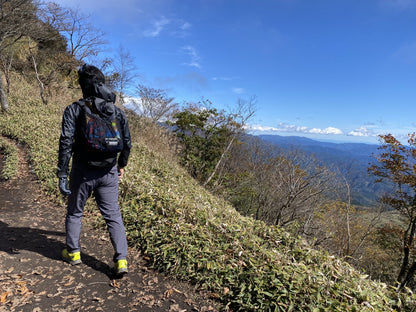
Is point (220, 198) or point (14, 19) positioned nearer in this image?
point (14, 19)

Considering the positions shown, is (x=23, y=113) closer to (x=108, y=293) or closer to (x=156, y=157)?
(x=156, y=157)

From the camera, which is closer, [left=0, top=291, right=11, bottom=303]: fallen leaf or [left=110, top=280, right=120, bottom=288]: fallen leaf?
[left=0, top=291, right=11, bottom=303]: fallen leaf

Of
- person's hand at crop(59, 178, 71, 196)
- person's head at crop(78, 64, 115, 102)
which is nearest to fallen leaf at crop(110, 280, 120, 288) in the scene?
person's hand at crop(59, 178, 71, 196)

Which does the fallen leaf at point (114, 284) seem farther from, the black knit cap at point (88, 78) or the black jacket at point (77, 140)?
the black knit cap at point (88, 78)

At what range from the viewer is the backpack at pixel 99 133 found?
6.86ft

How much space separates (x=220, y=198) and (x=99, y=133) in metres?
9.58

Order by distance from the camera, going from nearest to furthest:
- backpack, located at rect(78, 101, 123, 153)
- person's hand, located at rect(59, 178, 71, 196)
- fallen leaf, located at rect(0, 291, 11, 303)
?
fallen leaf, located at rect(0, 291, 11, 303)
backpack, located at rect(78, 101, 123, 153)
person's hand, located at rect(59, 178, 71, 196)

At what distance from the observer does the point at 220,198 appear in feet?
37.0

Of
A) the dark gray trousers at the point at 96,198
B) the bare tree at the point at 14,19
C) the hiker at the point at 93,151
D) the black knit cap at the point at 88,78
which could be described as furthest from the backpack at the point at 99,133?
the bare tree at the point at 14,19

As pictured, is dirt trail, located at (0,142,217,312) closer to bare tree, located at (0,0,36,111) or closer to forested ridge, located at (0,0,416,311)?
forested ridge, located at (0,0,416,311)

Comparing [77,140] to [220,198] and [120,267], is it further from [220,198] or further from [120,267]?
[220,198]

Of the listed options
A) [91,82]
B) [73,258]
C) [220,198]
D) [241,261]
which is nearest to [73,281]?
[73,258]

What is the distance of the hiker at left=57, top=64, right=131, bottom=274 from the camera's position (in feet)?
6.95

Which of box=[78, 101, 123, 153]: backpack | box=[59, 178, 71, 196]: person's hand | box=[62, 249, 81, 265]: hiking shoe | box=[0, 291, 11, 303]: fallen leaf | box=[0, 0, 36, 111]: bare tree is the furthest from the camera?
box=[0, 0, 36, 111]: bare tree
